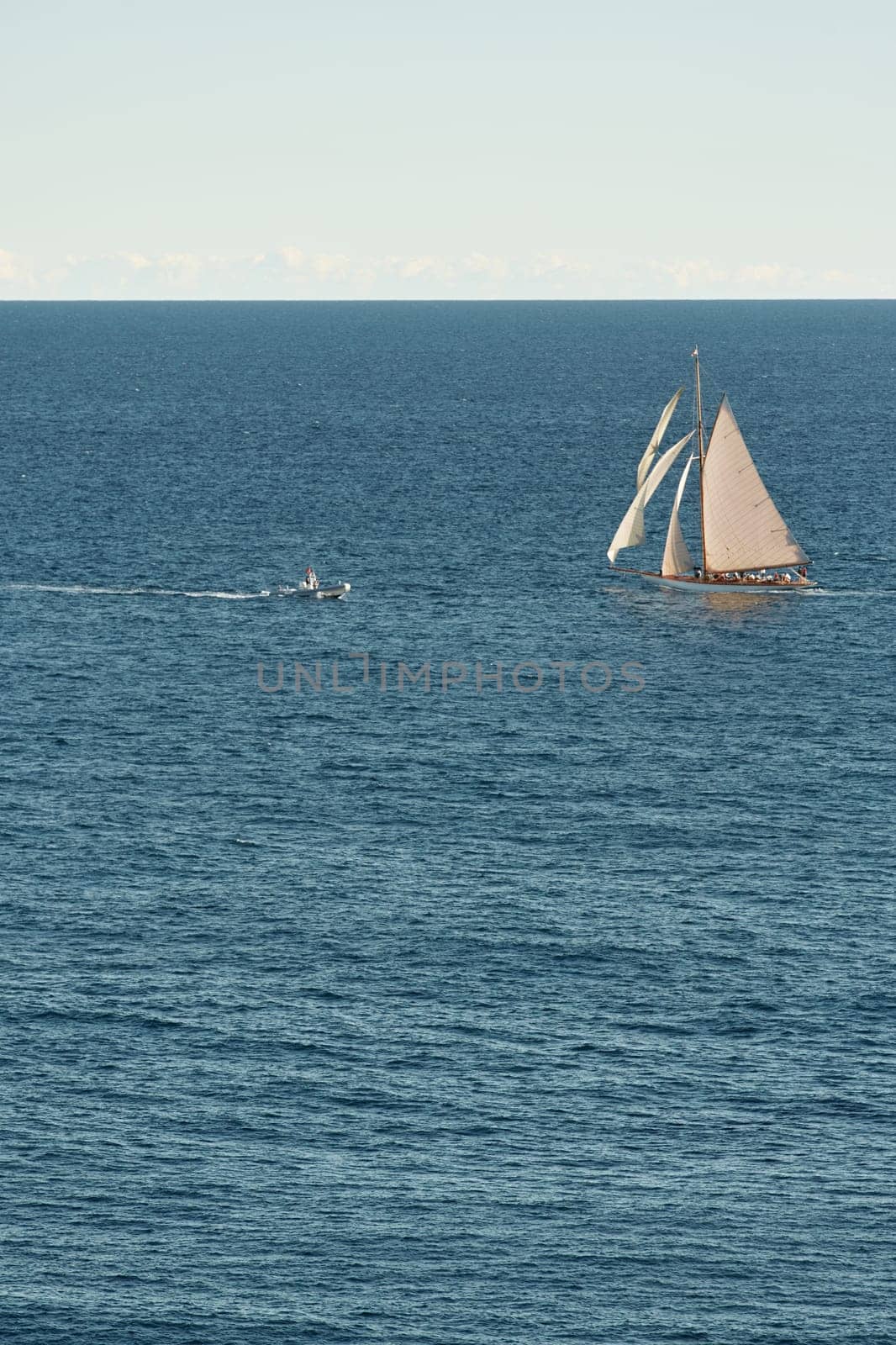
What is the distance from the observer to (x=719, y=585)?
180 m

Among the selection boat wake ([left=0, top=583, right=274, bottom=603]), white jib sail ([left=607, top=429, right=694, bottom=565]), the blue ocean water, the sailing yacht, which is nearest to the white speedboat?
boat wake ([left=0, top=583, right=274, bottom=603])

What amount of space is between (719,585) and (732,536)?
5.04 meters

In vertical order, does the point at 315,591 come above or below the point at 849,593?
below

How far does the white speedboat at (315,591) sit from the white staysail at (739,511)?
115 ft

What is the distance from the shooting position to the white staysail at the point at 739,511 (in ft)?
586

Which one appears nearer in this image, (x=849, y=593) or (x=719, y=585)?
(x=849, y=593)

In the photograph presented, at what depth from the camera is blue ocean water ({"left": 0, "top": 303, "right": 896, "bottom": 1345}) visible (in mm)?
74188

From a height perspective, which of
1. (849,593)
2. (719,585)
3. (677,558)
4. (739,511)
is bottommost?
(849,593)

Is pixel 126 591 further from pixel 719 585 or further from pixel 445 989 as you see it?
pixel 445 989

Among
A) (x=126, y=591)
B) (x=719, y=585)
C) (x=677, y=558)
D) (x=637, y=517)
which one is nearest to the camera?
(x=637, y=517)

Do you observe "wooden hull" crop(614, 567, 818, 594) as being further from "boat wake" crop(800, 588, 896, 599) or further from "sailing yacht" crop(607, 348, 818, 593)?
"boat wake" crop(800, 588, 896, 599)

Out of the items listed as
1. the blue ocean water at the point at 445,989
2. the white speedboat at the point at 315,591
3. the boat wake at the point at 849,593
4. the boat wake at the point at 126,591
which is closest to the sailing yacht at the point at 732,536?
the boat wake at the point at 849,593

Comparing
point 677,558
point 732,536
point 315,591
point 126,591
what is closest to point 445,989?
point 315,591

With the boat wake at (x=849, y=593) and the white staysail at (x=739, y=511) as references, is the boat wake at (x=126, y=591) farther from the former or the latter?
the boat wake at (x=849, y=593)
